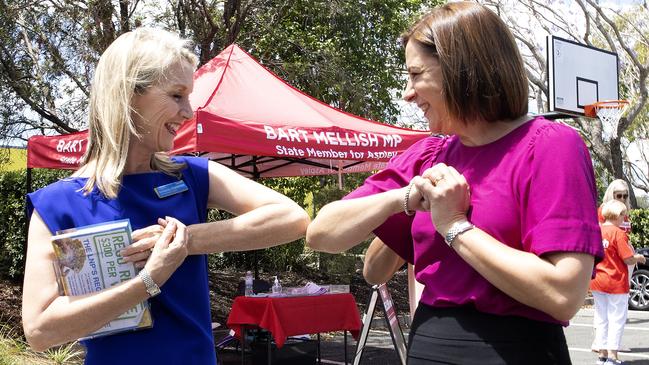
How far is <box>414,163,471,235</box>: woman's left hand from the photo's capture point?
1.70 meters

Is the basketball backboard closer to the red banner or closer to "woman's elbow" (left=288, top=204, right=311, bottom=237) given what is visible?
the red banner

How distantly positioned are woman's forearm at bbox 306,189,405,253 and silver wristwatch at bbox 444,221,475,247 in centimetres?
20

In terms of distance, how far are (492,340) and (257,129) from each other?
6.06 meters

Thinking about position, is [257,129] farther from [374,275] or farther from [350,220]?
[350,220]

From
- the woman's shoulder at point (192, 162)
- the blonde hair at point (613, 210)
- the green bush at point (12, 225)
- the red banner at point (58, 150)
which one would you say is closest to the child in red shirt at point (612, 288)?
the blonde hair at point (613, 210)

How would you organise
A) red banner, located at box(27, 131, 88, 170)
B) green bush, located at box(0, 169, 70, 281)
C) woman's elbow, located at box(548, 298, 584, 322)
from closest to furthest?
1. woman's elbow, located at box(548, 298, 584, 322)
2. red banner, located at box(27, 131, 88, 170)
3. green bush, located at box(0, 169, 70, 281)

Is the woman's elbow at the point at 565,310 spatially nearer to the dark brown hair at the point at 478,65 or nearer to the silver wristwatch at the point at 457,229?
the silver wristwatch at the point at 457,229

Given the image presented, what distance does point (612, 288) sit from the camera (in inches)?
338

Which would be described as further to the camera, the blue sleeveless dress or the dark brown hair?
the blue sleeveless dress

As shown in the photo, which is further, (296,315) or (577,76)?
(577,76)

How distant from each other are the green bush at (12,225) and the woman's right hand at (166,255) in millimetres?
12597

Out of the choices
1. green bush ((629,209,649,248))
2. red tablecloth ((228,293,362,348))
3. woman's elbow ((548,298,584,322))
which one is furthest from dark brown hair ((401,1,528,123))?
green bush ((629,209,649,248))

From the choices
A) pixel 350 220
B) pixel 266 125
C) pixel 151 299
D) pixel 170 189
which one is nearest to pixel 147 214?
pixel 170 189

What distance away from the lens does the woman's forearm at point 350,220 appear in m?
1.91
